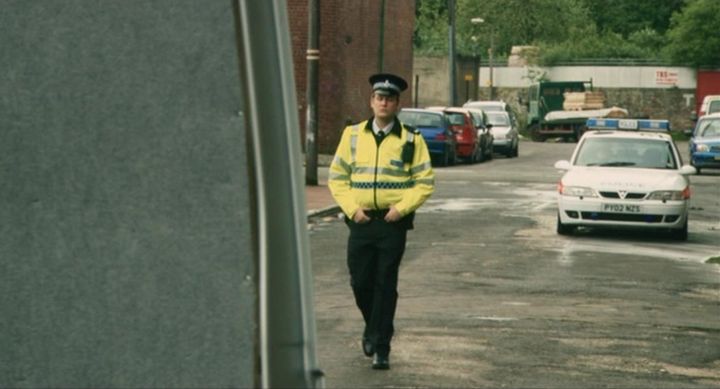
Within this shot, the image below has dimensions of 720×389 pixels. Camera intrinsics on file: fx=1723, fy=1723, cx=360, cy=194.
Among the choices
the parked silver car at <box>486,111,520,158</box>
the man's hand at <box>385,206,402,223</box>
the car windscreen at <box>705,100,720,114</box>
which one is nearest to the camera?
the man's hand at <box>385,206,402,223</box>

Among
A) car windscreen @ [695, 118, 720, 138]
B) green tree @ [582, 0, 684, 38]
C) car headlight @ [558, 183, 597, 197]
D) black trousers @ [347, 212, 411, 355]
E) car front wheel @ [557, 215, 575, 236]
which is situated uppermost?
black trousers @ [347, 212, 411, 355]

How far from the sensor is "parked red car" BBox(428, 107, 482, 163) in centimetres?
4716

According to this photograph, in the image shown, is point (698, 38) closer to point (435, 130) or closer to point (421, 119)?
point (421, 119)

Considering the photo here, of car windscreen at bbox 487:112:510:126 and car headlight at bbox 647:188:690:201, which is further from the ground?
car headlight at bbox 647:188:690:201

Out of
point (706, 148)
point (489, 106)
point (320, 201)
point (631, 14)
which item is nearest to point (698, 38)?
point (631, 14)

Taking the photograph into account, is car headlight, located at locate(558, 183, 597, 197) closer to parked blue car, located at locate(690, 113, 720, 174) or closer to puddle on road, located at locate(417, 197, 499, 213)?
puddle on road, located at locate(417, 197, 499, 213)

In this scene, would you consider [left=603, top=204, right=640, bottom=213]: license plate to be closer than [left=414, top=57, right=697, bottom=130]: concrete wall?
Yes

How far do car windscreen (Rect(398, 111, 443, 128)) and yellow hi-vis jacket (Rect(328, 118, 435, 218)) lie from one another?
33843mm

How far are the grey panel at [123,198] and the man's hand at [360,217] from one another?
7395 mm

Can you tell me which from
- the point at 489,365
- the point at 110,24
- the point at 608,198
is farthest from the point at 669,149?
the point at 110,24

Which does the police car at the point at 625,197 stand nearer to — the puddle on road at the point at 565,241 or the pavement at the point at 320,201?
the puddle on road at the point at 565,241

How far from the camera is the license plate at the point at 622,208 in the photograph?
22.6 m

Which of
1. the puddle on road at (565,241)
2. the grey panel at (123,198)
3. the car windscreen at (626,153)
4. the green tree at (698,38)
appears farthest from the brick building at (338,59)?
the green tree at (698,38)

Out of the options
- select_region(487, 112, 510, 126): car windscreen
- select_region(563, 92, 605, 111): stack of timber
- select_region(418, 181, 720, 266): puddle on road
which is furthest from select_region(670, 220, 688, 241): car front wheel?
select_region(563, 92, 605, 111): stack of timber
